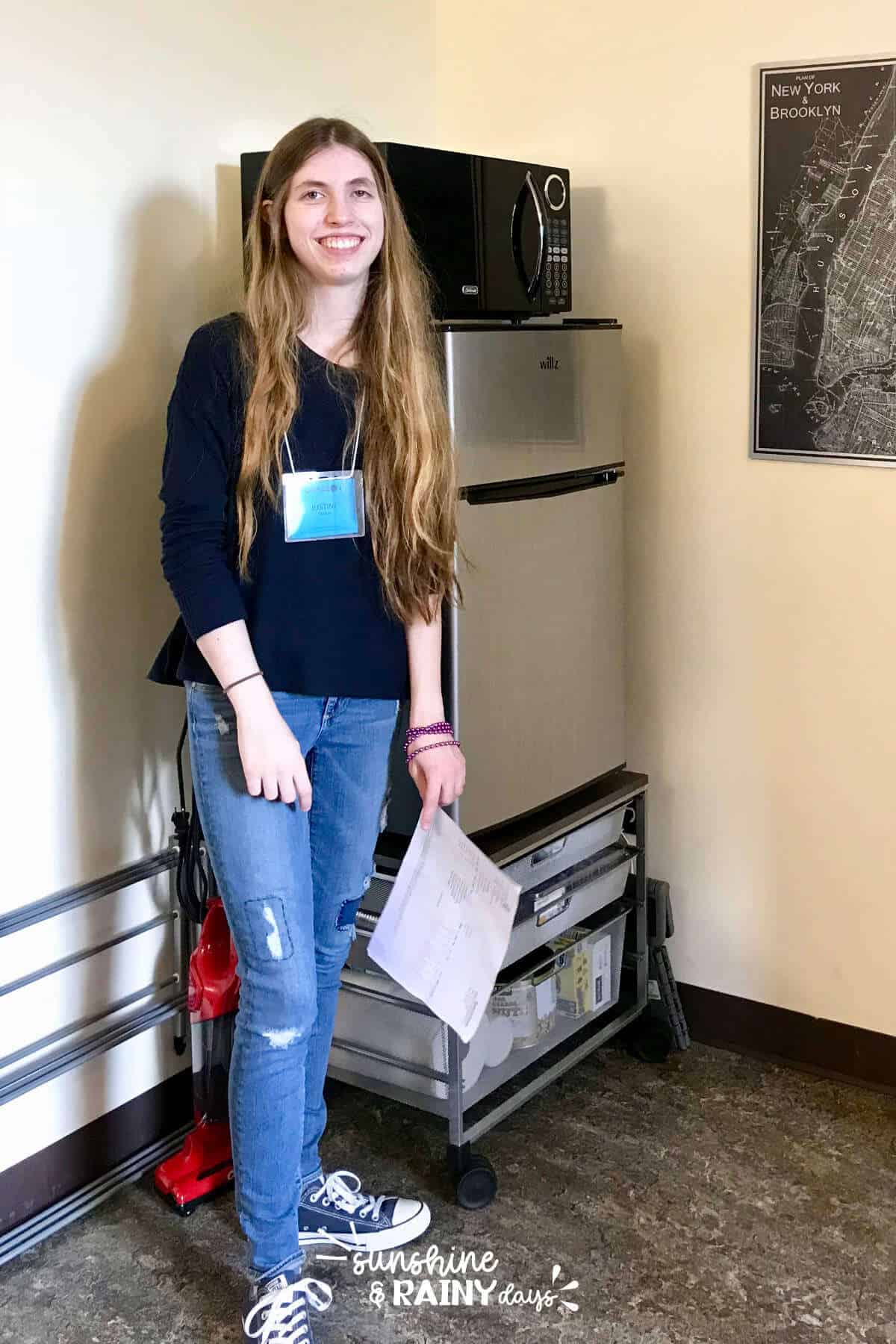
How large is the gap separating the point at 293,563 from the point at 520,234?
791 millimetres

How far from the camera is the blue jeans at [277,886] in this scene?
1.81 meters

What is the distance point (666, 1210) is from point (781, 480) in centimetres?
123

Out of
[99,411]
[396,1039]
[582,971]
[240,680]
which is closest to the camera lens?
[240,680]

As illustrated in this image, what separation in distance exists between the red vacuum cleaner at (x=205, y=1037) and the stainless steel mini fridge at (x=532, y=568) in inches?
13.1

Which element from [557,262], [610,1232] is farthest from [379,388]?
[610,1232]

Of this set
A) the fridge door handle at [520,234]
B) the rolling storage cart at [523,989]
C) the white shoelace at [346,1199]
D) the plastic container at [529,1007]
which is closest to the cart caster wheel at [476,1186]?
the rolling storage cart at [523,989]

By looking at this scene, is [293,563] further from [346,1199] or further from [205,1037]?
[346,1199]

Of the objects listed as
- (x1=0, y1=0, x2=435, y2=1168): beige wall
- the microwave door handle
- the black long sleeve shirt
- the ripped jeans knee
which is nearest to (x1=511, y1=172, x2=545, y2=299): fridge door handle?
the microwave door handle

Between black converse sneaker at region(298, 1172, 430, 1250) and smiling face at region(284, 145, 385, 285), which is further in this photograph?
black converse sneaker at region(298, 1172, 430, 1250)

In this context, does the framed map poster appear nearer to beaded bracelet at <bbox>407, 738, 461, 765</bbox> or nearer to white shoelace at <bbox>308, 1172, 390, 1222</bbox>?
beaded bracelet at <bbox>407, 738, 461, 765</bbox>

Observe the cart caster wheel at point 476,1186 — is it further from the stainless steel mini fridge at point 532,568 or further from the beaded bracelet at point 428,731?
the beaded bracelet at point 428,731

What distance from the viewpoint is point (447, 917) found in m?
2.06

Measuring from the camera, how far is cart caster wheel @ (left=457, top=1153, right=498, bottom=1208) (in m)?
2.18

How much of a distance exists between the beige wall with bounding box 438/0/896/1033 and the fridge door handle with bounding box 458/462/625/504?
A: 0.72 feet
